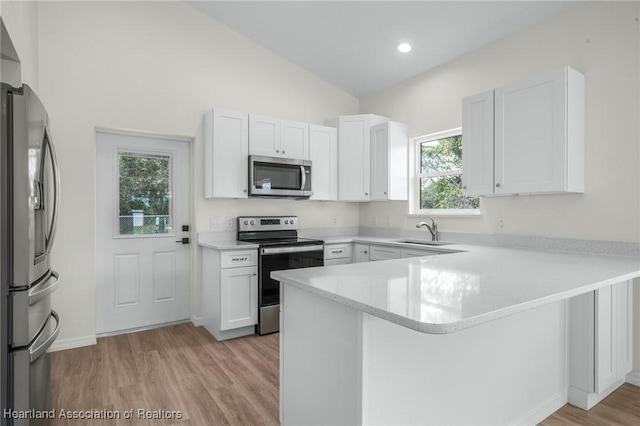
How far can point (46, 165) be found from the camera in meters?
1.85

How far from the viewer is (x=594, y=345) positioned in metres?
2.12

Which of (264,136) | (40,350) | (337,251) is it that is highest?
(264,136)

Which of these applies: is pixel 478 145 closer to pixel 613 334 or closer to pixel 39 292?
pixel 613 334

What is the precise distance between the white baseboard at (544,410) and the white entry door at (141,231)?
126 inches

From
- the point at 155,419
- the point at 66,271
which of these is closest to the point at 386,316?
the point at 155,419

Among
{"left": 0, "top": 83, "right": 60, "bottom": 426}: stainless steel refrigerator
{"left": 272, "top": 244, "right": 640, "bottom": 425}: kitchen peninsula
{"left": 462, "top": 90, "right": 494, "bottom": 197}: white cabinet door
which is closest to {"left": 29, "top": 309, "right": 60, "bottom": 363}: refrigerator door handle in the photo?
{"left": 0, "top": 83, "right": 60, "bottom": 426}: stainless steel refrigerator

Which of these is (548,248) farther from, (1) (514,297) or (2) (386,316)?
(2) (386,316)

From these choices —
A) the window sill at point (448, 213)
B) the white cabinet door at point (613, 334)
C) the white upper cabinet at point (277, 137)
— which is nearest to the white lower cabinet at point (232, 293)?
the white upper cabinet at point (277, 137)

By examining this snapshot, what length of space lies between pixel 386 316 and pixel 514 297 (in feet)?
1.63

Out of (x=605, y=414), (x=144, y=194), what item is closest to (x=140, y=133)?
(x=144, y=194)

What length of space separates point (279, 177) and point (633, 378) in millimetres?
3335

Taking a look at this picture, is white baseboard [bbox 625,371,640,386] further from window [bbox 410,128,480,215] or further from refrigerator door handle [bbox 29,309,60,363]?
refrigerator door handle [bbox 29,309,60,363]

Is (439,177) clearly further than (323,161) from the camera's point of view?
No

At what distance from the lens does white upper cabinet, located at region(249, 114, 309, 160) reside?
3811 millimetres
